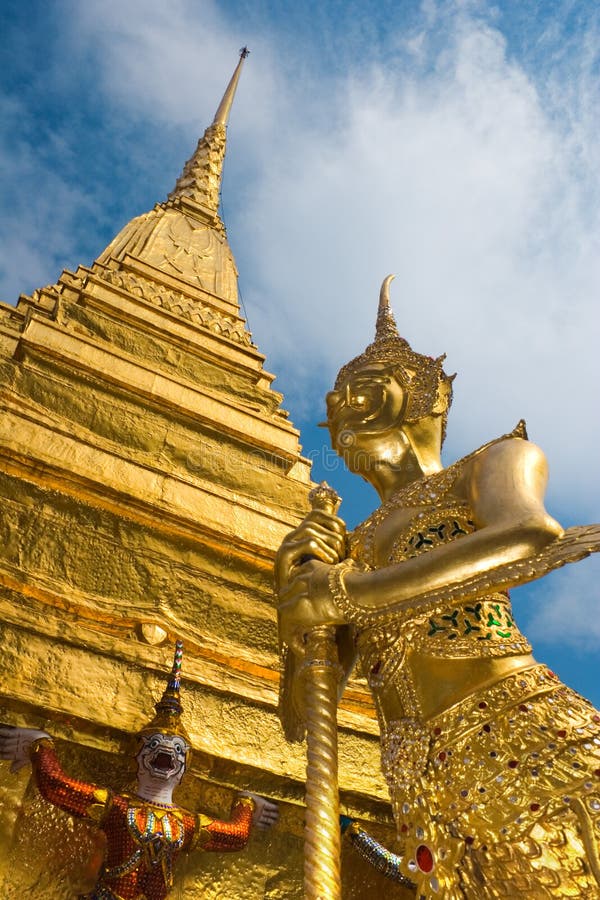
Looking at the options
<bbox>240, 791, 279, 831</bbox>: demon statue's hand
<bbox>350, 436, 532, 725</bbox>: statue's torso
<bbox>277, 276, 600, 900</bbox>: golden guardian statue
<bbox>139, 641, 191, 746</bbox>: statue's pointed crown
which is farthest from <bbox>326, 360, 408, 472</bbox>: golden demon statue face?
<bbox>240, 791, 279, 831</bbox>: demon statue's hand

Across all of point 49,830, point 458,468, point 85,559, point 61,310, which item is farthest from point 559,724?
point 61,310

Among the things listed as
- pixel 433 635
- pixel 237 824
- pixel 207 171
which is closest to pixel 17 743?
pixel 237 824

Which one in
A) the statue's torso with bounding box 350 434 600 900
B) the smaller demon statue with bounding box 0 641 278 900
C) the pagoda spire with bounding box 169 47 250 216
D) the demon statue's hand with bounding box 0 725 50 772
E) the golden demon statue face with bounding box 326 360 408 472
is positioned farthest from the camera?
the pagoda spire with bounding box 169 47 250 216

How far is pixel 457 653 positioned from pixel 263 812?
1.15 meters

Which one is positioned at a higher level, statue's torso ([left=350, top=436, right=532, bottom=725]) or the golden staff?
statue's torso ([left=350, top=436, right=532, bottom=725])

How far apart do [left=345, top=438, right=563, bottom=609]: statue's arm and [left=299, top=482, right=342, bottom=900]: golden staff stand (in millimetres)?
A: 254

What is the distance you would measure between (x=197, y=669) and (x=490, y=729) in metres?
1.74

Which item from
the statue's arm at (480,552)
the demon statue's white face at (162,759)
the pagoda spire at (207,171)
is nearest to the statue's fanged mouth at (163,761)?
the demon statue's white face at (162,759)

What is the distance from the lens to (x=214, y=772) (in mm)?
3244

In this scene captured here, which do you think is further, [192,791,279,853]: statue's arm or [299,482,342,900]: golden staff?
[192,791,279,853]: statue's arm

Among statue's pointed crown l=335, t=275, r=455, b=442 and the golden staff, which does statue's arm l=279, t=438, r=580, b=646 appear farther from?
statue's pointed crown l=335, t=275, r=455, b=442

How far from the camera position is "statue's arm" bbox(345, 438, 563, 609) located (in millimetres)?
2432

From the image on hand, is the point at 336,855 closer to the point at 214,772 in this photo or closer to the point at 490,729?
the point at 490,729

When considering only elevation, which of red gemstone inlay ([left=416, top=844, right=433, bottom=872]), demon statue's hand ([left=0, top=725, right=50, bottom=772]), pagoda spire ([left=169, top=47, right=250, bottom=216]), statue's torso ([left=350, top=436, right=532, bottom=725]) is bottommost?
red gemstone inlay ([left=416, top=844, right=433, bottom=872])
